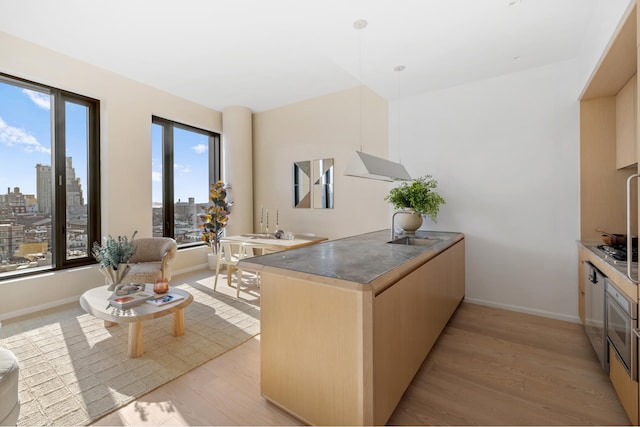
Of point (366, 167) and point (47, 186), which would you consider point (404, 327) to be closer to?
point (366, 167)

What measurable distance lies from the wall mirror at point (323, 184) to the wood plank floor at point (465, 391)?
2.62 meters

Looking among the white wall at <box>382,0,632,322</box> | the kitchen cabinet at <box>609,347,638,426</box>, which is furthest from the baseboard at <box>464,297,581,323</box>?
the kitchen cabinet at <box>609,347,638,426</box>

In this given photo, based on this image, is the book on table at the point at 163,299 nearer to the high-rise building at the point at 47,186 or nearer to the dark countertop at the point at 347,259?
the dark countertop at the point at 347,259

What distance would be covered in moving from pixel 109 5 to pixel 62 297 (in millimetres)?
3285

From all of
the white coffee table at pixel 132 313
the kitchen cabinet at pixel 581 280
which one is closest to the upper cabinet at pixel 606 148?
the kitchen cabinet at pixel 581 280

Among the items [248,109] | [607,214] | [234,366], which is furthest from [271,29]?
[607,214]

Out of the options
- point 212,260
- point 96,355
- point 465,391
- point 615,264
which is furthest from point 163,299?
point 615,264

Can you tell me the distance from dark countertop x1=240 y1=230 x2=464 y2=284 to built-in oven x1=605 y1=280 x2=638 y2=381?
1.03 meters

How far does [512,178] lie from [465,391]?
2.37 meters

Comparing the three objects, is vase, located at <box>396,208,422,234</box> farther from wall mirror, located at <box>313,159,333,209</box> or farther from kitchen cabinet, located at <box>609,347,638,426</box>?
kitchen cabinet, located at <box>609,347,638,426</box>

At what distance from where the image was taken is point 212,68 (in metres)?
3.75

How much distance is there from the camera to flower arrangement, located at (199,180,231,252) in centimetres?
497

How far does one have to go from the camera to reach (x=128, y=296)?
96.5 inches

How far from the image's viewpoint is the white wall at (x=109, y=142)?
3.17m
